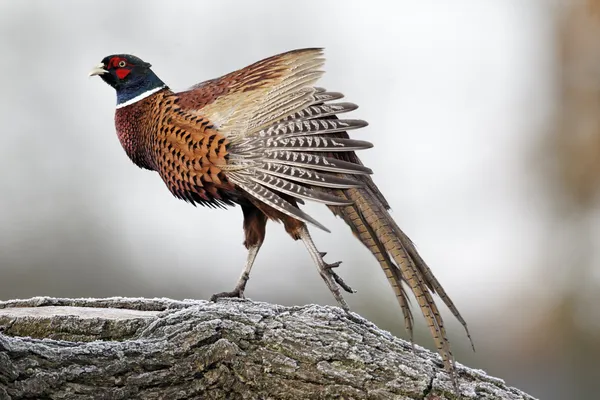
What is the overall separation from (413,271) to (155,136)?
1129 millimetres

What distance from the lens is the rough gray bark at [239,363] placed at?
98.4 inches

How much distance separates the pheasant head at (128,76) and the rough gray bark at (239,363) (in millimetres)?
911

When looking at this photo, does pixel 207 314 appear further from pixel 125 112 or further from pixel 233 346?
pixel 125 112

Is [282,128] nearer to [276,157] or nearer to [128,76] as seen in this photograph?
[276,157]

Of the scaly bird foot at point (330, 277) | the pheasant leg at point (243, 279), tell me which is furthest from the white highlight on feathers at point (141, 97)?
the scaly bird foot at point (330, 277)

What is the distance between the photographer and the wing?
9.25ft

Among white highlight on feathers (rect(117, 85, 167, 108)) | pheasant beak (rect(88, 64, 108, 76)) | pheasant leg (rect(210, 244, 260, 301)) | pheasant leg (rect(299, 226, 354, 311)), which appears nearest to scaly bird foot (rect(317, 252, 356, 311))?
pheasant leg (rect(299, 226, 354, 311))

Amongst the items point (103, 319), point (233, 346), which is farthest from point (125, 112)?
point (233, 346)

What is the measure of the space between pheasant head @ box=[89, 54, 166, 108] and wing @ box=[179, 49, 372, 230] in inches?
9.3

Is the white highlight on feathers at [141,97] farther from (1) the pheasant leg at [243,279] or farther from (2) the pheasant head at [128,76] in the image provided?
(1) the pheasant leg at [243,279]

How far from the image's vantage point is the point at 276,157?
288cm

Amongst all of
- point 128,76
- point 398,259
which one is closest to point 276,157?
point 398,259

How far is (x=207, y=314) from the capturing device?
2832mm

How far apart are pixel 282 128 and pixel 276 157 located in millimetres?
119
